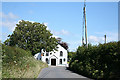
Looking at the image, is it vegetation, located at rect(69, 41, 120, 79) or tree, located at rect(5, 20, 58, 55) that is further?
tree, located at rect(5, 20, 58, 55)

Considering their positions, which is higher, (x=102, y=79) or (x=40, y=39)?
(x=40, y=39)

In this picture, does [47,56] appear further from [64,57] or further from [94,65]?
[94,65]

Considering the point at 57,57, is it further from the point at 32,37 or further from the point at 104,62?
the point at 104,62

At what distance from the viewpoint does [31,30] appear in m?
56.3

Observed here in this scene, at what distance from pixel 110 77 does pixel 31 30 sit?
146 ft

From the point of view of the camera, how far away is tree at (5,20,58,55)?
175 ft

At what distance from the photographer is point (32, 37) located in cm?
5409

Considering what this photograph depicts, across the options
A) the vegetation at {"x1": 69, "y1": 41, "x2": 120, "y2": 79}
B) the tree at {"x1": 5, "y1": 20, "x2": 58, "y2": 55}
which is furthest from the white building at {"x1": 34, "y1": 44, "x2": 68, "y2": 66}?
the vegetation at {"x1": 69, "y1": 41, "x2": 120, "y2": 79}

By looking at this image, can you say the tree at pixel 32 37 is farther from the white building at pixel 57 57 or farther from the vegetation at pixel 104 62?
the vegetation at pixel 104 62

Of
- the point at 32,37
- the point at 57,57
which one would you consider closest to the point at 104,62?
the point at 32,37

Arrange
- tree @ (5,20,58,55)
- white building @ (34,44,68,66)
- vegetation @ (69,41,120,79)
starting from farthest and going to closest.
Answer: white building @ (34,44,68,66)
tree @ (5,20,58,55)
vegetation @ (69,41,120,79)

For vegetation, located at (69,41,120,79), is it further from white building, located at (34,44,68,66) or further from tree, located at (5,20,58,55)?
white building, located at (34,44,68,66)

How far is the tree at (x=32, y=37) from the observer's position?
175 feet

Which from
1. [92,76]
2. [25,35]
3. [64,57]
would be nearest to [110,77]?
[92,76]
